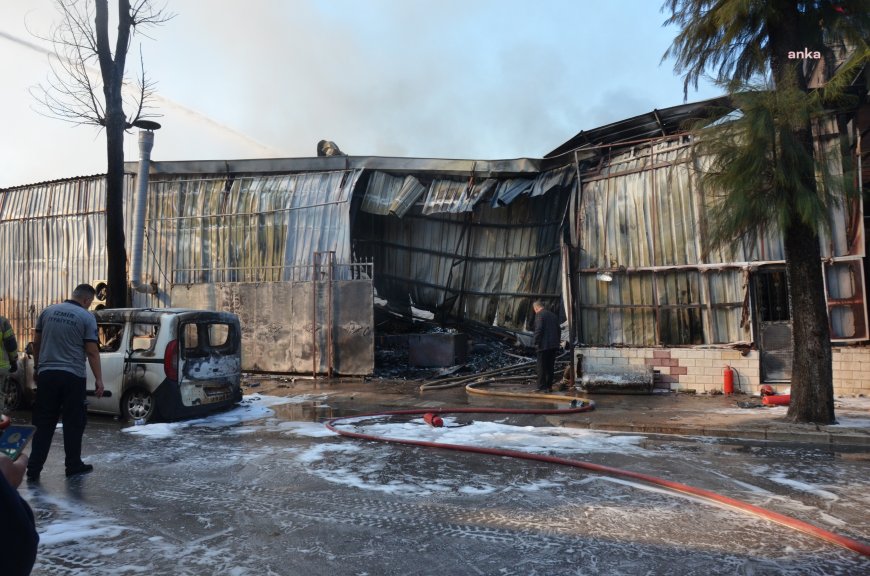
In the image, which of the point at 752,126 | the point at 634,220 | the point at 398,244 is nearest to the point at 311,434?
the point at 752,126

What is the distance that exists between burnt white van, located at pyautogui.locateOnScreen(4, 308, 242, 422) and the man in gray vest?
256 cm

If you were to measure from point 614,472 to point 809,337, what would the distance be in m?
4.20

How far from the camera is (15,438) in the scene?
9.79ft

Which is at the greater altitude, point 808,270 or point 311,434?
point 808,270

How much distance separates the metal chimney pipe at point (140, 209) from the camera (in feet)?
48.8

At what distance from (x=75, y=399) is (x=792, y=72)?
9.43 metres

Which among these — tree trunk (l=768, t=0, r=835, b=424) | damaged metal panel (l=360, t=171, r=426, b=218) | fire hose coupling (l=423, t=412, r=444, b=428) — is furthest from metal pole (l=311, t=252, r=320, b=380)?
tree trunk (l=768, t=0, r=835, b=424)

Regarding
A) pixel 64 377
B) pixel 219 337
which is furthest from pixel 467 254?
pixel 64 377

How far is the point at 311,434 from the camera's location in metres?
8.09

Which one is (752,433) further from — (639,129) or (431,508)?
(639,129)

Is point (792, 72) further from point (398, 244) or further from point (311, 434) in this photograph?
point (398, 244)

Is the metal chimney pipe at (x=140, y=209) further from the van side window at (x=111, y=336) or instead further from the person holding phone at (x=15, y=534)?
the person holding phone at (x=15, y=534)

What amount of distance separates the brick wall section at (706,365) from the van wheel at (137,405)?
7.85 meters

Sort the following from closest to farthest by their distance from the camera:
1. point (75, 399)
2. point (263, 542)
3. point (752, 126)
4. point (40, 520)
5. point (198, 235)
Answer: point (263, 542) → point (40, 520) → point (75, 399) → point (752, 126) → point (198, 235)
